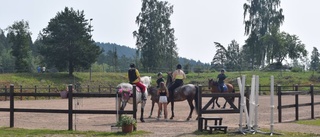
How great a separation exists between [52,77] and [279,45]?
118 ft

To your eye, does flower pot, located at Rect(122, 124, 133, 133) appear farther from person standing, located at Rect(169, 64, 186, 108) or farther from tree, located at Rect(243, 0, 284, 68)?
tree, located at Rect(243, 0, 284, 68)

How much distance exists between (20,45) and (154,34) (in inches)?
869

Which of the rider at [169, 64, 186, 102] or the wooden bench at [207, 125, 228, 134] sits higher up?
the rider at [169, 64, 186, 102]

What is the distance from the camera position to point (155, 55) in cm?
7525

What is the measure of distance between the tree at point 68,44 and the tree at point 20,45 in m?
11.3

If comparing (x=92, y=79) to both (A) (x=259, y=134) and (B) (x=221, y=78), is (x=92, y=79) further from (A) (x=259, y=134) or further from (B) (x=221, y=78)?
(A) (x=259, y=134)

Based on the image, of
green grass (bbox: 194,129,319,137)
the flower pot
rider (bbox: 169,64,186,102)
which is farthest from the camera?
rider (bbox: 169,64,186,102)

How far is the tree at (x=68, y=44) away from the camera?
61.9 metres

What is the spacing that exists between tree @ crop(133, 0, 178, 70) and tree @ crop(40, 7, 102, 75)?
11.6m

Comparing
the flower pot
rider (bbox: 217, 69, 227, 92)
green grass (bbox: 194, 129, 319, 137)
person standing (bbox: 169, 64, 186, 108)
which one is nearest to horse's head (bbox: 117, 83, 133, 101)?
person standing (bbox: 169, 64, 186, 108)

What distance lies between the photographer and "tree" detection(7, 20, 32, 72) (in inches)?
2934

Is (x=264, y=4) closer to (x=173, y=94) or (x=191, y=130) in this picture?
(x=173, y=94)

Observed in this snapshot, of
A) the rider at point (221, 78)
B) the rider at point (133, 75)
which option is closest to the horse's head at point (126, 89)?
the rider at point (133, 75)

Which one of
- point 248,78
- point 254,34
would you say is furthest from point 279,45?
point 248,78
